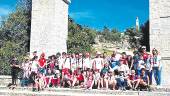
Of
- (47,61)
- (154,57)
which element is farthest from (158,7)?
(47,61)

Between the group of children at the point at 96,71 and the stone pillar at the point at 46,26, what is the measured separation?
3794 mm

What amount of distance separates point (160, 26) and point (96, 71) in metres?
4.94

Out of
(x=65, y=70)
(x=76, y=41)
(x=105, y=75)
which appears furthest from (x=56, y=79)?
(x=76, y=41)

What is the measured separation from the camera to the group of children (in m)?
12.3

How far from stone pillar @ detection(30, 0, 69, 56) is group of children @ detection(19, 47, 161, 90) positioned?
12.4 feet

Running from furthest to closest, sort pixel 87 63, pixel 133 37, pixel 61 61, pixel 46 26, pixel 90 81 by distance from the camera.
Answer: pixel 133 37 < pixel 46 26 < pixel 61 61 < pixel 87 63 < pixel 90 81

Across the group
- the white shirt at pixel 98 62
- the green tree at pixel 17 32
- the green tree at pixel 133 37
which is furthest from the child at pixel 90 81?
the green tree at pixel 133 37

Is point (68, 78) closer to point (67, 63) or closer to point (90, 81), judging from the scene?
point (67, 63)

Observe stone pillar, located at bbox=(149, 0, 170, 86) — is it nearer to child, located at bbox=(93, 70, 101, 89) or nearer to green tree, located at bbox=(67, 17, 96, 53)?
child, located at bbox=(93, 70, 101, 89)

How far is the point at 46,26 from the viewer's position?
58.3ft

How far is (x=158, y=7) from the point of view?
1616cm

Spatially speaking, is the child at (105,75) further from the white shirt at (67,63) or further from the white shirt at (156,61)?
the white shirt at (156,61)

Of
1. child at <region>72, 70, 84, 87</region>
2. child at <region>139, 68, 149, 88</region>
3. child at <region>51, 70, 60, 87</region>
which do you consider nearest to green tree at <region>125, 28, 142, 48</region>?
child at <region>51, 70, 60, 87</region>

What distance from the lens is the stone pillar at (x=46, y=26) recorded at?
1755cm
